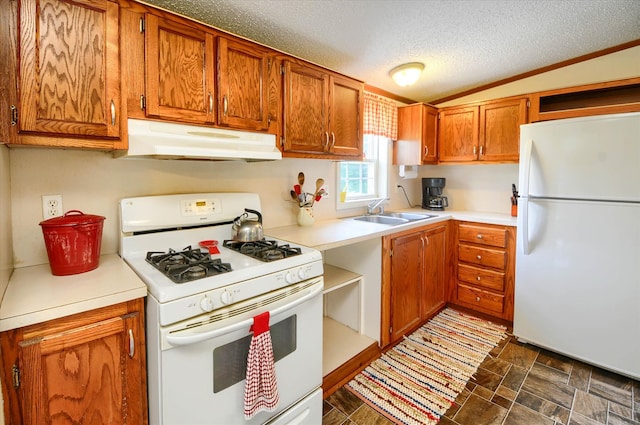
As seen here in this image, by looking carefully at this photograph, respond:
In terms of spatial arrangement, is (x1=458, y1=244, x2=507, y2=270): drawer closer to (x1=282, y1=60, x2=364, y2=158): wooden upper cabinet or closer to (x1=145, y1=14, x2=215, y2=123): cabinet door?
(x1=282, y1=60, x2=364, y2=158): wooden upper cabinet

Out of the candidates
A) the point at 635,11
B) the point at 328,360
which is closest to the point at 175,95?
the point at 328,360

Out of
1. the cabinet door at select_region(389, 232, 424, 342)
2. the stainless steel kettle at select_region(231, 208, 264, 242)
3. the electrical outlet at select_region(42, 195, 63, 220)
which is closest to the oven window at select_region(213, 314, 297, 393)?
the stainless steel kettle at select_region(231, 208, 264, 242)

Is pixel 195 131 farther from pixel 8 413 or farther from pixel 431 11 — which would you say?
pixel 431 11

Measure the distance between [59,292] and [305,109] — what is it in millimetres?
1553

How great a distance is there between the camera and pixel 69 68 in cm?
119

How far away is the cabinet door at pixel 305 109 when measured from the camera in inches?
75.3

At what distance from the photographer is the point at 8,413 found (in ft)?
3.03

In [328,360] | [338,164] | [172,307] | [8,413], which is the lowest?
[328,360]

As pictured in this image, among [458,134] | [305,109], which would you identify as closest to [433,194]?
[458,134]

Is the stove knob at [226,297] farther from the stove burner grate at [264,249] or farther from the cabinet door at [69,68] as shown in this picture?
the cabinet door at [69,68]

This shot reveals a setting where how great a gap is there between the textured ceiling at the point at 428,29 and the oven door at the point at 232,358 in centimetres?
149

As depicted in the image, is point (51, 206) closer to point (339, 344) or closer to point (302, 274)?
point (302, 274)

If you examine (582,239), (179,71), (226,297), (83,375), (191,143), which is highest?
(179,71)

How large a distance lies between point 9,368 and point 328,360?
1.56 meters
